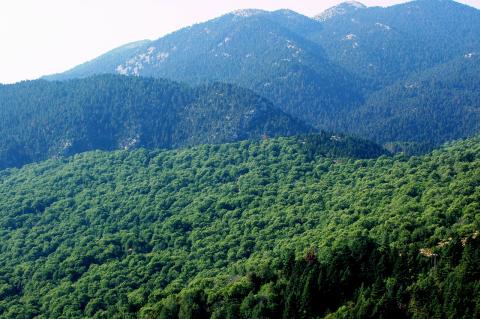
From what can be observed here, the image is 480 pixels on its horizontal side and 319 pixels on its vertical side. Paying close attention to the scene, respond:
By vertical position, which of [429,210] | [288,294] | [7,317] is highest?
[429,210]

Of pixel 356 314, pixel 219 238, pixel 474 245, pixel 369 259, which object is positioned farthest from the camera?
pixel 219 238

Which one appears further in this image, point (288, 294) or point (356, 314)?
point (288, 294)

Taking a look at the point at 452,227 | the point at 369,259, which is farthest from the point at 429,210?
the point at 369,259

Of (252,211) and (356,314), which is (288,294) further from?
(252,211)

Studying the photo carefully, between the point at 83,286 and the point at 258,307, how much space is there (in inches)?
2687

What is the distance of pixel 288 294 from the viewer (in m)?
102

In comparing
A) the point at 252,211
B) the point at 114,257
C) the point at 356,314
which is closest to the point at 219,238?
the point at 252,211

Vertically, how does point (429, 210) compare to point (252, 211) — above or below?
above

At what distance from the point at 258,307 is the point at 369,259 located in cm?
2063

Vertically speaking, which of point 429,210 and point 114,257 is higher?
point 429,210

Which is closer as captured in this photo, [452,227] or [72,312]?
[452,227]

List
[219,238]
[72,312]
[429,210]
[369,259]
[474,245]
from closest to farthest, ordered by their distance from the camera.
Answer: [474,245] < [369,259] < [429,210] < [72,312] < [219,238]

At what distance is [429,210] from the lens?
123688 mm

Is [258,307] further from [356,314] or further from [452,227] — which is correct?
[452,227]
